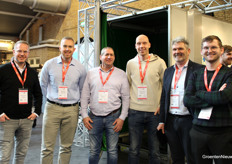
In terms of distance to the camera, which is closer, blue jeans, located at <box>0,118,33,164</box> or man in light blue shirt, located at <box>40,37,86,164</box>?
blue jeans, located at <box>0,118,33,164</box>

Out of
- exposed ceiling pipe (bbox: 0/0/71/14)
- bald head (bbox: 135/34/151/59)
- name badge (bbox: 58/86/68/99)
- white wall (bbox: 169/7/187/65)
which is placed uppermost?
exposed ceiling pipe (bbox: 0/0/71/14)

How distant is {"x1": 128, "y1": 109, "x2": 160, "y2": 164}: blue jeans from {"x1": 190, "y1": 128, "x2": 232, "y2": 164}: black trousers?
2.63 feet

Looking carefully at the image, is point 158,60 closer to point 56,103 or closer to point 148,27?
point 56,103

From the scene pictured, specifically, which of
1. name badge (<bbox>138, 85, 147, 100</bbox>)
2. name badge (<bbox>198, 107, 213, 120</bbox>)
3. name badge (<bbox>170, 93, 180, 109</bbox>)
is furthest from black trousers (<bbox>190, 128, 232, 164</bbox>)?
name badge (<bbox>138, 85, 147, 100</bbox>)

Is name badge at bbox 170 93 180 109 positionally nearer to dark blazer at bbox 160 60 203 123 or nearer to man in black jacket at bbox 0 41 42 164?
dark blazer at bbox 160 60 203 123

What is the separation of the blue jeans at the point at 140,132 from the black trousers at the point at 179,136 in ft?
1.04

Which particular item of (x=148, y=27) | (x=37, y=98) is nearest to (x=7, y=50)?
(x=148, y=27)

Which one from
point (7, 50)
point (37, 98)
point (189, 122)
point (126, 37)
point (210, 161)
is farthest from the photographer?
point (7, 50)

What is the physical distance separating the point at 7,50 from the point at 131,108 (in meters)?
12.1

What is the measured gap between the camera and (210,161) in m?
1.90

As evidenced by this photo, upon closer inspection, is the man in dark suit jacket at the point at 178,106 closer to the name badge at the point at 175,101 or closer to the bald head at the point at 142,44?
the name badge at the point at 175,101

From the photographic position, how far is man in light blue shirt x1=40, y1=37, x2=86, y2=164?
2605 millimetres

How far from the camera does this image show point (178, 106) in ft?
7.57

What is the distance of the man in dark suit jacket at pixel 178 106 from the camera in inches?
88.6
